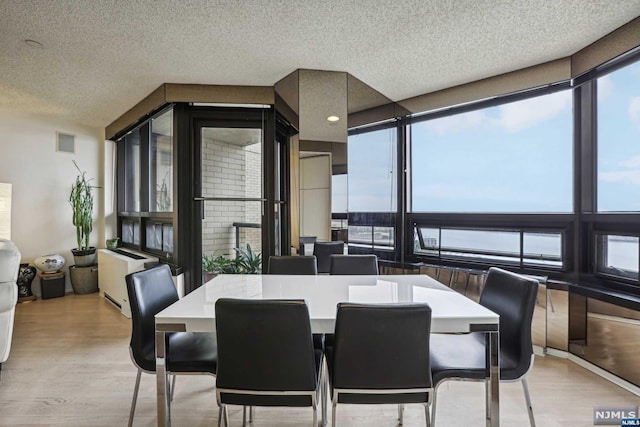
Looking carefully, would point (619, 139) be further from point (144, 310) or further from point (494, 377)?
point (144, 310)

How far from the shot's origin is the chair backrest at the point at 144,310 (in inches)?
68.4

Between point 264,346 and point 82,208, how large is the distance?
15.5 feet

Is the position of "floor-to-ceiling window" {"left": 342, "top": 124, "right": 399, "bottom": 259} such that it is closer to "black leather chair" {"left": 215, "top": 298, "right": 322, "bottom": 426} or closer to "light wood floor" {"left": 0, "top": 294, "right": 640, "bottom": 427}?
"light wood floor" {"left": 0, "top": 294, "right": 640, "bottom": 427}

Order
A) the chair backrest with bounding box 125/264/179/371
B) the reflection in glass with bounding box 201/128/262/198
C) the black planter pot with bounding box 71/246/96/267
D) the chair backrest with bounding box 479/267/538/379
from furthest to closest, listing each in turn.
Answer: the black planter pot with bounding box 71/246/96/267, the reflection in glass with bounding box 201/128/262/198, the chair backrest with bounding box 125/264/179/371, the chair backrest with bounding box 479/267/538/379

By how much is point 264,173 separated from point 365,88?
1.37 meters

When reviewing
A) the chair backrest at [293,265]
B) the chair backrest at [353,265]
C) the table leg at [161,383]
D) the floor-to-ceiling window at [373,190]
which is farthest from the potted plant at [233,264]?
the table leg at [161,383]

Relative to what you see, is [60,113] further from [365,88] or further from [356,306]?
[356,306]

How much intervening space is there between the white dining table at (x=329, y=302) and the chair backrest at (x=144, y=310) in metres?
0.21

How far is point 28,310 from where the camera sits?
13.4 ft

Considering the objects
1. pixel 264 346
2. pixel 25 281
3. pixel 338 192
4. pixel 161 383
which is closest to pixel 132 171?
pixel 25 281

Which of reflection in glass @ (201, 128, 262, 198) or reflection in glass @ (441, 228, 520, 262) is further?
reflection in glass @ (201, 128, 262, 198)

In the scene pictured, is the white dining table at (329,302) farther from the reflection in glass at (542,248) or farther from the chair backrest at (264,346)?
the reflection in glass at (542,248)

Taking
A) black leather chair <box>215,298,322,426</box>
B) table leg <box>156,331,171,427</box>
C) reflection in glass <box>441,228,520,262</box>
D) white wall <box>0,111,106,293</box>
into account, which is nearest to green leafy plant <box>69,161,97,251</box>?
white wall <box>0,111,106,293</box>

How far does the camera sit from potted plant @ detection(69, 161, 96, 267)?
15.7 feet
